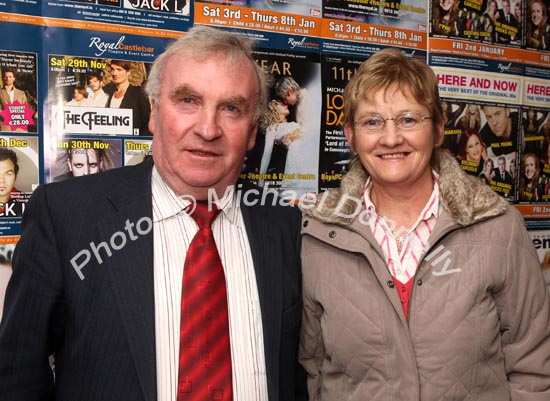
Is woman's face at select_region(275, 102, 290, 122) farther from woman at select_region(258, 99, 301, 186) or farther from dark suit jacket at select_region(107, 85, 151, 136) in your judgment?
dark suit jacket at select_region(107, 85, 151, 136)

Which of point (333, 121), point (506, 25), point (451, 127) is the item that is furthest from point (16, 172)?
point (506, 25)

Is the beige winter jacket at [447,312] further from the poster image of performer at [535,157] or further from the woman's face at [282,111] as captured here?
the poster image of performer at [535,157]

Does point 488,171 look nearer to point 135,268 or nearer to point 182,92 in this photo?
point 182,92

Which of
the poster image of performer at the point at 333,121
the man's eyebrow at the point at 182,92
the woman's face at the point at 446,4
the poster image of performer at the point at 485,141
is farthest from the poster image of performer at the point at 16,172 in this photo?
the woman's face at the point at 446,4

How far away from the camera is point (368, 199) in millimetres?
1597

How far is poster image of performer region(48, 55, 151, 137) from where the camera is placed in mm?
1688

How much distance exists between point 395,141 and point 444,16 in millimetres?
1184

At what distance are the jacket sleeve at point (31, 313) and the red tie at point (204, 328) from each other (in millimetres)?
337

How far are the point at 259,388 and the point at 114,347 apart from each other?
407mm

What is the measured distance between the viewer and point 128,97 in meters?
1.78

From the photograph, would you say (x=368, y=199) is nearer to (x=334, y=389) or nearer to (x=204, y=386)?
(x=334, y=389)

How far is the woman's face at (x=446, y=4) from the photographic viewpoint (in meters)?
2.29

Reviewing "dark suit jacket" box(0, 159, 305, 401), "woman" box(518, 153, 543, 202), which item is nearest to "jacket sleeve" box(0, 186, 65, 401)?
"dark suit jacket" box(0, 159, 305, 401)

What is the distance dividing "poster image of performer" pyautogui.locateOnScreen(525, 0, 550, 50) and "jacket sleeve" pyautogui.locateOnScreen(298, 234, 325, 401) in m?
1.81
